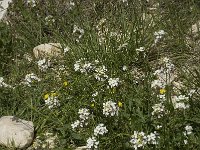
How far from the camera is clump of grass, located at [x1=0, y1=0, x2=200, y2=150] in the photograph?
4.02 m

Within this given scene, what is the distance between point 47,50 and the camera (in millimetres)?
5949

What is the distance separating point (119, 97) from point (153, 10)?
2261mm

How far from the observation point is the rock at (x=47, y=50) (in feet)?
19.0

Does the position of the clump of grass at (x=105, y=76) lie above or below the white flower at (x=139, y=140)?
above

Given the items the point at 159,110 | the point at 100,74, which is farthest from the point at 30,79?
the point at 159,110

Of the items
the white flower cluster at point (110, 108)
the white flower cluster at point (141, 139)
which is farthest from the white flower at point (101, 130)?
the white flower cluster at point (141, 139)

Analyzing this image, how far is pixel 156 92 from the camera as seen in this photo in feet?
14.1

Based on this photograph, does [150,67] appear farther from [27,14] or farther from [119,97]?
[27,14]

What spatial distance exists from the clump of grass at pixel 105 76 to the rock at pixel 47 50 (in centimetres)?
10

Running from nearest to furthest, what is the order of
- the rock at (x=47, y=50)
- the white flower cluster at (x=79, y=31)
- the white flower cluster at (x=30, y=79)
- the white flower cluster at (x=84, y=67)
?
the white flower cluster at (x=84, y=67), the white flower cluster at (x=30, y=79), the white flower cluster at (x=79, y=31), the rock at (x=47, y=50)

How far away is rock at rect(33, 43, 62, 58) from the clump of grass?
102 millimetres

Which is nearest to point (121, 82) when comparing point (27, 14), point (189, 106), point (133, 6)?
point (189, 106)

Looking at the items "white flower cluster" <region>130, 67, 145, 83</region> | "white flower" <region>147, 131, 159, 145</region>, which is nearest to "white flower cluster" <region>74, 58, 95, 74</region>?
"white flower cluster" <region>130, 67, 145, 83</region>

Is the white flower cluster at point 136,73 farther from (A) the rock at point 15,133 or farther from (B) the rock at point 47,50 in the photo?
(A) the rock at point 15,133
